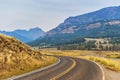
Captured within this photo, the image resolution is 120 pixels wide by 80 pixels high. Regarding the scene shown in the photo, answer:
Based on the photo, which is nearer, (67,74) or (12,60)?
(67,74)

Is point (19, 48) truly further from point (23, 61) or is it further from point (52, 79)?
point (52, 79)

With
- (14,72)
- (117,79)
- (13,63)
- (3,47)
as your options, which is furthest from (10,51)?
(117,79)

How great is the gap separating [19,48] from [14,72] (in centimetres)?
1330

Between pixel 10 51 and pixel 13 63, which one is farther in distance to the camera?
pixel 10 51

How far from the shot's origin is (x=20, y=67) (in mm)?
36500

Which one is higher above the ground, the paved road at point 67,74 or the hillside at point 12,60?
the hillside at point 12,60

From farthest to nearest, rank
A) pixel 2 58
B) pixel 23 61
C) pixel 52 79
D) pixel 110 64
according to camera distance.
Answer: pixel 110 64 < pixel 23 61 < pixel 2 58 < pixel 52 79

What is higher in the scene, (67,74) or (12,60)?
(12,60)

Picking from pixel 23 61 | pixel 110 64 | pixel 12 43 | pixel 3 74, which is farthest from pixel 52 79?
pixel 110 64

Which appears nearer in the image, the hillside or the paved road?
the paved road

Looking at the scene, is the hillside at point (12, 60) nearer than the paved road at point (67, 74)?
No

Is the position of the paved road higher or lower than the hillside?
lower

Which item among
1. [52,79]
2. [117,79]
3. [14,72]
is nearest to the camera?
[52,79]

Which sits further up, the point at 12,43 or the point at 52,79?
the point at 12,43
